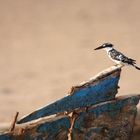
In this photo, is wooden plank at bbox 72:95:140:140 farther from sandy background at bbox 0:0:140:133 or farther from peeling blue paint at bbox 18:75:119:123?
sandy background at bbox 0:0:140:133

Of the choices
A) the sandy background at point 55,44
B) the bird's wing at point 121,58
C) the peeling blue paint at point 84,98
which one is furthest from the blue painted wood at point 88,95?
the sandy background at point 55,44

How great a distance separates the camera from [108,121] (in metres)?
5.28

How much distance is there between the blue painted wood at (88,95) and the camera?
15.8 ft

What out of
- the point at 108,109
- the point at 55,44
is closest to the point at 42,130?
the point at 108,109

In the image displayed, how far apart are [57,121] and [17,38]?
7112 mm

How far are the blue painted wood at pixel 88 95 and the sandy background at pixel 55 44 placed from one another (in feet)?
10.6

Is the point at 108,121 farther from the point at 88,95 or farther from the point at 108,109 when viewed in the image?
the point at 88,95

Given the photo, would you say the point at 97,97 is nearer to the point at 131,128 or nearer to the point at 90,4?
the point at 131,128

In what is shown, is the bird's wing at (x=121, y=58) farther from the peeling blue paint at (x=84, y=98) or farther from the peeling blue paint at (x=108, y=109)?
the peeling blue paint at (x=108, y=109)

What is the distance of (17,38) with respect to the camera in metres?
12.0

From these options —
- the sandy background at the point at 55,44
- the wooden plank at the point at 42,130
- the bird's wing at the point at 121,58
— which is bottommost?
the wooden plank at the point at 42,130

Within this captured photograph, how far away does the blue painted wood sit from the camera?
4828mm

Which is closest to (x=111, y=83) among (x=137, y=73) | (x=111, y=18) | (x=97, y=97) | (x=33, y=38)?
(x=97, y=97)

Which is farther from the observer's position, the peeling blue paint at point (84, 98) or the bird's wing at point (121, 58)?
the bird's wing at point (121, 58)
